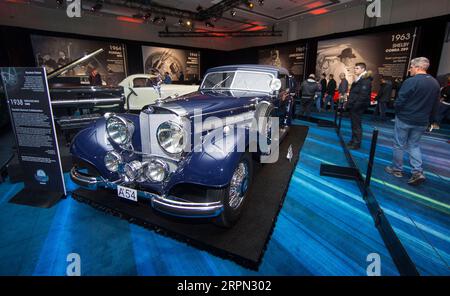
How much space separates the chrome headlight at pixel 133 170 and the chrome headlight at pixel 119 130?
30 centimetres

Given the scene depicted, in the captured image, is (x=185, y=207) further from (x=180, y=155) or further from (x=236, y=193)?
(x=236, y=193)

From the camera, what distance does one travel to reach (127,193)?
6.98 feet

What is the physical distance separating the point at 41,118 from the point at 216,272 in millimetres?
2669

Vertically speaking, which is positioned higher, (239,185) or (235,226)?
A: (239,185)

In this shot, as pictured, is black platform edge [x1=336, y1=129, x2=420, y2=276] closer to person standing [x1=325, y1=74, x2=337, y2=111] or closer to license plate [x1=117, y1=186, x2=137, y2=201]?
license plate [x1=117, y1=186, x2=137, y2=201]

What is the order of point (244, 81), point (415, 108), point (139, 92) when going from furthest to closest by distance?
point (139, 92), point (244, 81), point (415, 108)

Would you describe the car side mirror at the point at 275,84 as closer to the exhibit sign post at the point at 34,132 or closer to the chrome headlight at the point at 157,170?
the chrome headlight at the point at 157,170

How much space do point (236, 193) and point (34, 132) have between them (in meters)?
2.57

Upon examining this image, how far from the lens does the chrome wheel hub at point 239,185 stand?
224 cm

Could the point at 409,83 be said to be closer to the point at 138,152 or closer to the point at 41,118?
the point at 138,152

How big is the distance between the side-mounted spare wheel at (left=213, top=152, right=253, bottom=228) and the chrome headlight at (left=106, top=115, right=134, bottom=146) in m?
1.14

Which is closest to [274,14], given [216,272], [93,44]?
[93,44]

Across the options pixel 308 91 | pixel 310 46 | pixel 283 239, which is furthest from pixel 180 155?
pixel 310 46

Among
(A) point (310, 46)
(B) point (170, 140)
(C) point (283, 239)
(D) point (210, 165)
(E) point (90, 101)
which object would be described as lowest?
(C) point (283, 239)
